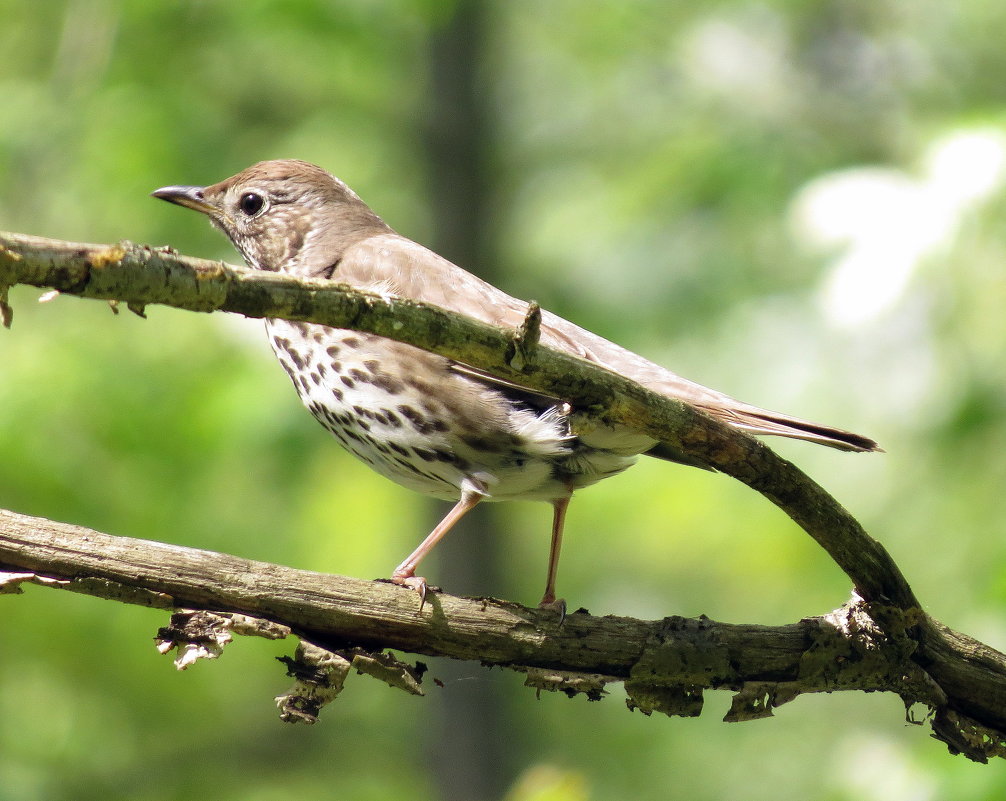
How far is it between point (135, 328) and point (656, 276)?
353cm

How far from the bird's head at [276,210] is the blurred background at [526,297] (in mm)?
1910

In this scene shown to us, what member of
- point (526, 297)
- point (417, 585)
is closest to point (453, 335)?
point (417, 585)

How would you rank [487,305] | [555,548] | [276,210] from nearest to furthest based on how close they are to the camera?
1. [487,305]
2. [555,548]
3. [276,210]

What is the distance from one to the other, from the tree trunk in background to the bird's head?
4.12 m

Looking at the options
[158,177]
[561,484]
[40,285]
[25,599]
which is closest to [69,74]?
[158,177]

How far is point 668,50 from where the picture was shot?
899cm

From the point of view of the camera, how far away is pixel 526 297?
8.56 metres

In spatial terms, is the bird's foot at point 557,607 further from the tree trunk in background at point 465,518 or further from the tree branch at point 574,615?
the tree trunk in background at point 465,518

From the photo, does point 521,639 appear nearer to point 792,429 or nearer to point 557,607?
point 557,607

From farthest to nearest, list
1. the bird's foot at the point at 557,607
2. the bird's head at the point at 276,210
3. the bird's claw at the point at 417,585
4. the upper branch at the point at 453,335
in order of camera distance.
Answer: the bird's head at the point at 276,210 → the bird's foot at the point at 557,607 → the bird's claw at the point at 417,585 → the upper branch at the point at 453,335

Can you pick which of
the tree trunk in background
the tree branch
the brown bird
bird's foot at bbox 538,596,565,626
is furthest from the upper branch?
the tree trunk in background

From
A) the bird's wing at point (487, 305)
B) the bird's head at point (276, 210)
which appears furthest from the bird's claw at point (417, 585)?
the bird's head at point (276, 210)

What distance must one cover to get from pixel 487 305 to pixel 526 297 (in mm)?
4829

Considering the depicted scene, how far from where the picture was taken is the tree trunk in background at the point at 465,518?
8.98 meters
